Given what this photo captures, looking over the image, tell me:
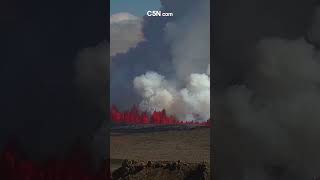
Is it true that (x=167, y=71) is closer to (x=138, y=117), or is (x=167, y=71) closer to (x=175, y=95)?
(x=175, y=95)

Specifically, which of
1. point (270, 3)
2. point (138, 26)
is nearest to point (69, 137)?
point (138, 26)

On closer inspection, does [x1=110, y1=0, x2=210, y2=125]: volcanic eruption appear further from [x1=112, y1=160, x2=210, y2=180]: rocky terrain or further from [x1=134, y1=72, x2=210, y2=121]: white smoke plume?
[x1=112, y1=160, x2=210, y2=180]: rocky terrain

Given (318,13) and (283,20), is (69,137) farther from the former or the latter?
(318,13)

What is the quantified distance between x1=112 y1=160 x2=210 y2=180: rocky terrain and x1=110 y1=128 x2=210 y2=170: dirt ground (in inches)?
1.2

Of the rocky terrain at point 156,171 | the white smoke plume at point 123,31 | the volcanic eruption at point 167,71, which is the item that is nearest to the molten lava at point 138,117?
the volcanic eruption at point 167,71

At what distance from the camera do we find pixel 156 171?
3.32 meters

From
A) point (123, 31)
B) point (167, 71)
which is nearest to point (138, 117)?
point (167, 71)

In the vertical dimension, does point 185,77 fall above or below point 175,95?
above

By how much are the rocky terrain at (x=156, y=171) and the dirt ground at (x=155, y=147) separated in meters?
0.03

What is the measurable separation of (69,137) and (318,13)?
1.88 meters

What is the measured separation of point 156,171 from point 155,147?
0.17 metres

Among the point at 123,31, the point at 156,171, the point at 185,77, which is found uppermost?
the point at 123,31

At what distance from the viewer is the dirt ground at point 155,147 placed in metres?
3.29

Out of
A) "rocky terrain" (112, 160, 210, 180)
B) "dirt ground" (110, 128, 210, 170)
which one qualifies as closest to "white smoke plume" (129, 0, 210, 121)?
"dirt ground" (110, 128, 210, 170)
